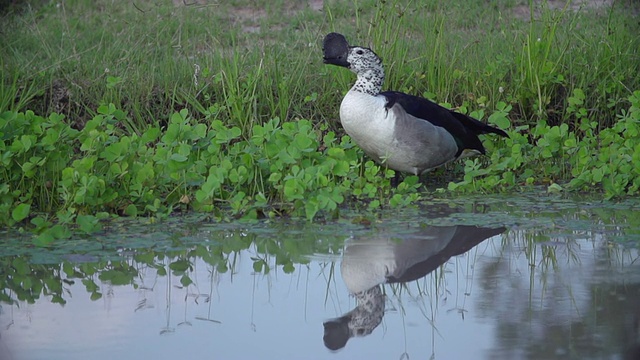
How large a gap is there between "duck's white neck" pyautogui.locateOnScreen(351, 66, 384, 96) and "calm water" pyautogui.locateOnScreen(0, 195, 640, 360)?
0.98 meters

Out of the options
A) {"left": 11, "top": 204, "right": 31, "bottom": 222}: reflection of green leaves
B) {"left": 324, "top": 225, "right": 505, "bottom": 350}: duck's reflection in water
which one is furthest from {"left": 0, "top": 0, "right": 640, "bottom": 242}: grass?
{"left": 324, "top": 225, "right": 505, "bottom": 350}: duck's reflection in water

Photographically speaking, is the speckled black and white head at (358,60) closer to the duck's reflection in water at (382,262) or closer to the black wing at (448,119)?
the black wing at (448,119)

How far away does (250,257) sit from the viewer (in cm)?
499

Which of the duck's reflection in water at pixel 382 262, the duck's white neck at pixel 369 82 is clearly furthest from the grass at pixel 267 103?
the duck's reflection in water at pixel 382 262

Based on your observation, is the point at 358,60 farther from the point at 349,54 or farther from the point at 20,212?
the point at 20,212

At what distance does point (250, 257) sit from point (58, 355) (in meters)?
1.50

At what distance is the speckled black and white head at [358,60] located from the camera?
6547 mm

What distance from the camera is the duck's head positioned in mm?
6586

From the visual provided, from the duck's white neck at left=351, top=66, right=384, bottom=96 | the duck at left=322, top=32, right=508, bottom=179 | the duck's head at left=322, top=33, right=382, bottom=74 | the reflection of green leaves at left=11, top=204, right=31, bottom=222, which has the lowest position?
the reflection of green leaves at left=11, top=204, right=31, bottom=222

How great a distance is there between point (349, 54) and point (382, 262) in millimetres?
2178

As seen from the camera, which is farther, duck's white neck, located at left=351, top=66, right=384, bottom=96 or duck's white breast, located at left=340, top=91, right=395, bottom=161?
duck's white neck, located at left=351, top=66, right=384, bottom=96

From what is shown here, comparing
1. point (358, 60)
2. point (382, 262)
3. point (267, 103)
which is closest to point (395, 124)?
point (358, 60)

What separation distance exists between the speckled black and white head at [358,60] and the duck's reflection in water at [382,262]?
1409 mm

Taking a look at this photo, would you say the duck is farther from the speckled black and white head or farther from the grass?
the grass
